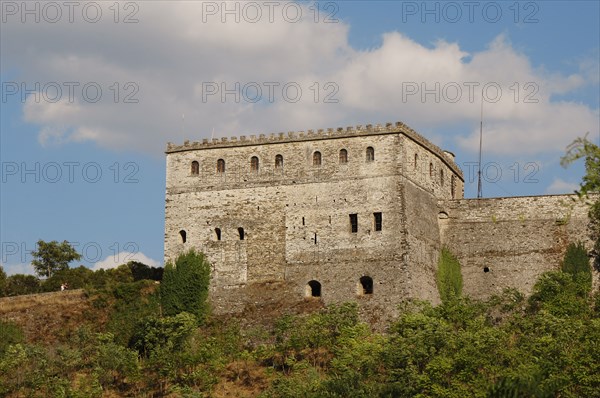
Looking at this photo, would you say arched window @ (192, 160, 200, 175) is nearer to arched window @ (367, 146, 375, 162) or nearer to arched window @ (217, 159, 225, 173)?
arched window @ (217, 159, 225, 173)

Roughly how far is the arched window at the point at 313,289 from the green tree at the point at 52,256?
31.5 meters

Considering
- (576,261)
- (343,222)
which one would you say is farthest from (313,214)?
(576,261)

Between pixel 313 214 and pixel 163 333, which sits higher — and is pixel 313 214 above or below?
above

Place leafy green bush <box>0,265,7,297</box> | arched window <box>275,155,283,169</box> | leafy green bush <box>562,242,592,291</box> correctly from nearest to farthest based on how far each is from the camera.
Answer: leafy green bush <box>562,242,592,291</box> < arched window <box>275,155,283,169</box> < leafy green bush <box>0,265,7,297</box>

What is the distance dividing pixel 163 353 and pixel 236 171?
1175 cm

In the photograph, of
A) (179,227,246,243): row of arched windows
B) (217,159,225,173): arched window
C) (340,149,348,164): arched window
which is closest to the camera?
(340,149,348,164): arched window

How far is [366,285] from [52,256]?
35306mm

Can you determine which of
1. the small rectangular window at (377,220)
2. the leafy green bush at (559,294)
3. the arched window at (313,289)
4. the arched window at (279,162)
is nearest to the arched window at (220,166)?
the arched window at (279,162)

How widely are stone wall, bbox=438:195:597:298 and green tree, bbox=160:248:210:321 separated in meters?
13.7

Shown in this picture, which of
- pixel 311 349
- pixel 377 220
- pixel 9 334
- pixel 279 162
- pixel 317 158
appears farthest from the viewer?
pixel 279 162

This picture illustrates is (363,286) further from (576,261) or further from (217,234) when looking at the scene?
(576,261)

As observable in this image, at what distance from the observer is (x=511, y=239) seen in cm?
6188

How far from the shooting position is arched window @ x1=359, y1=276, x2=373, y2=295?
193 feet

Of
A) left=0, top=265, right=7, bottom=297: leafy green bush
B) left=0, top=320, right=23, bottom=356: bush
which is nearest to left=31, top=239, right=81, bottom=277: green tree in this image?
left=0, top=265, right=7, bottom=297: leafy green bush
